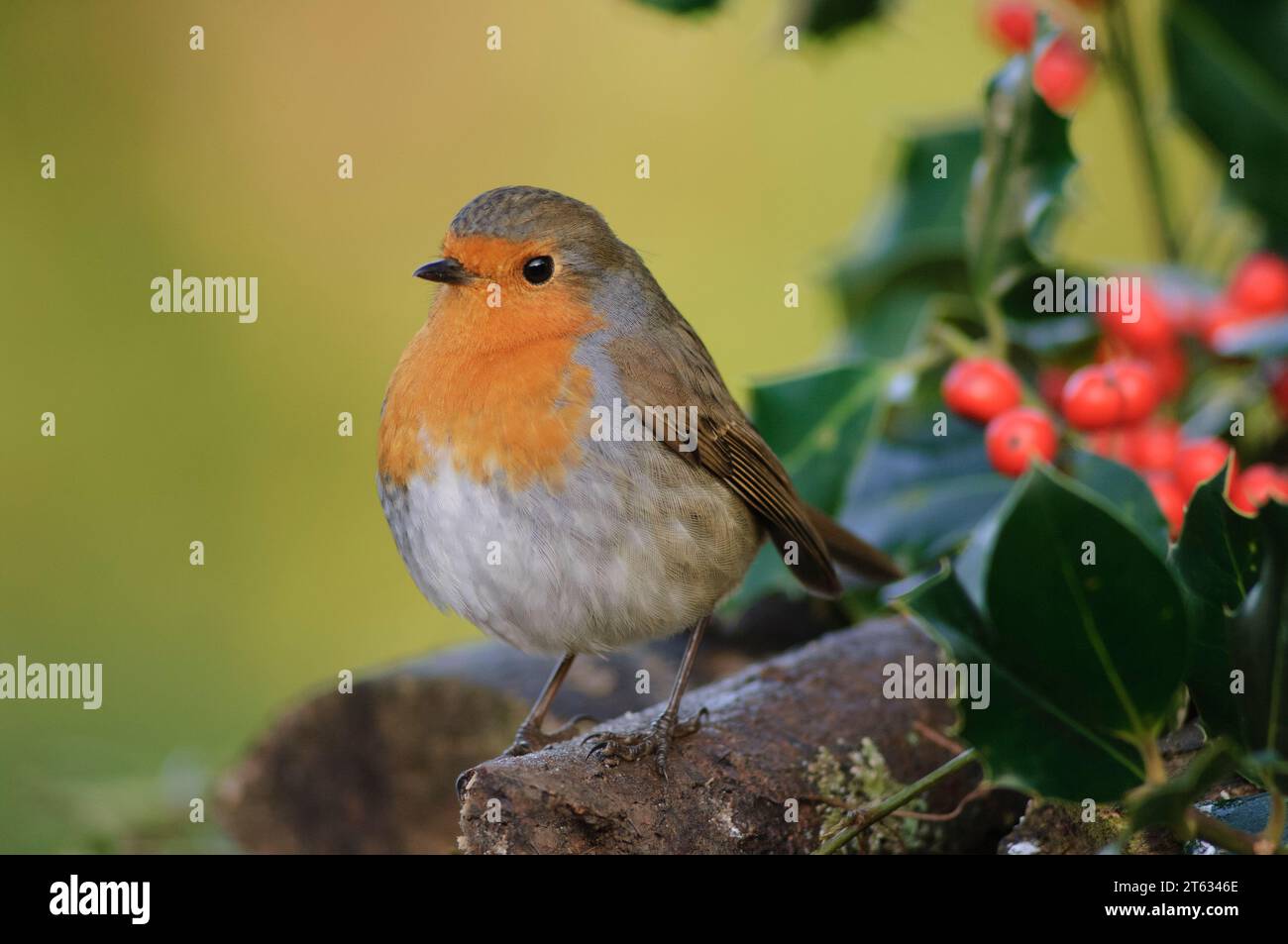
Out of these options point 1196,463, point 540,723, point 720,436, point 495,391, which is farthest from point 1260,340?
point 540,723

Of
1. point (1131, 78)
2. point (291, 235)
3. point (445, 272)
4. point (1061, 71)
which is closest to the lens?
point (445, 272)

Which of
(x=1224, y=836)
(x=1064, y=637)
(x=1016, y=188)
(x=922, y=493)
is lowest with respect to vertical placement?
(x=1224, y=836)

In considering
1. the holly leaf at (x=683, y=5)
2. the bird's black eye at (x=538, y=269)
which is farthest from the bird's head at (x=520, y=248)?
Result: the holly leaf at (x=683, y=5)

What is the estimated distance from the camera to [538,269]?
7.48ft

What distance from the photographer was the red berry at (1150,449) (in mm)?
2561

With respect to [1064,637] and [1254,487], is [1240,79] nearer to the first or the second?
[1254,487]

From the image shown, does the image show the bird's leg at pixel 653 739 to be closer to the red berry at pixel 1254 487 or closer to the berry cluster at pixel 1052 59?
the red berry at pixel 1254 487

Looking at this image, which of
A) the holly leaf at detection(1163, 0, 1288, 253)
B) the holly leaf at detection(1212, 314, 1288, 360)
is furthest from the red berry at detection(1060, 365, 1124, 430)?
the holly leaf at detection(1163, 0, 1288, 253)

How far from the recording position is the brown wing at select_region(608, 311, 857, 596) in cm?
233

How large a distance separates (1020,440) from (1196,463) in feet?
1.09

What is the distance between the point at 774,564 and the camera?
2686 mm

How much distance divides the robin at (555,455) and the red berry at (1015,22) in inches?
49.9

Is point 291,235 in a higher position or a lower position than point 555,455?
higher
